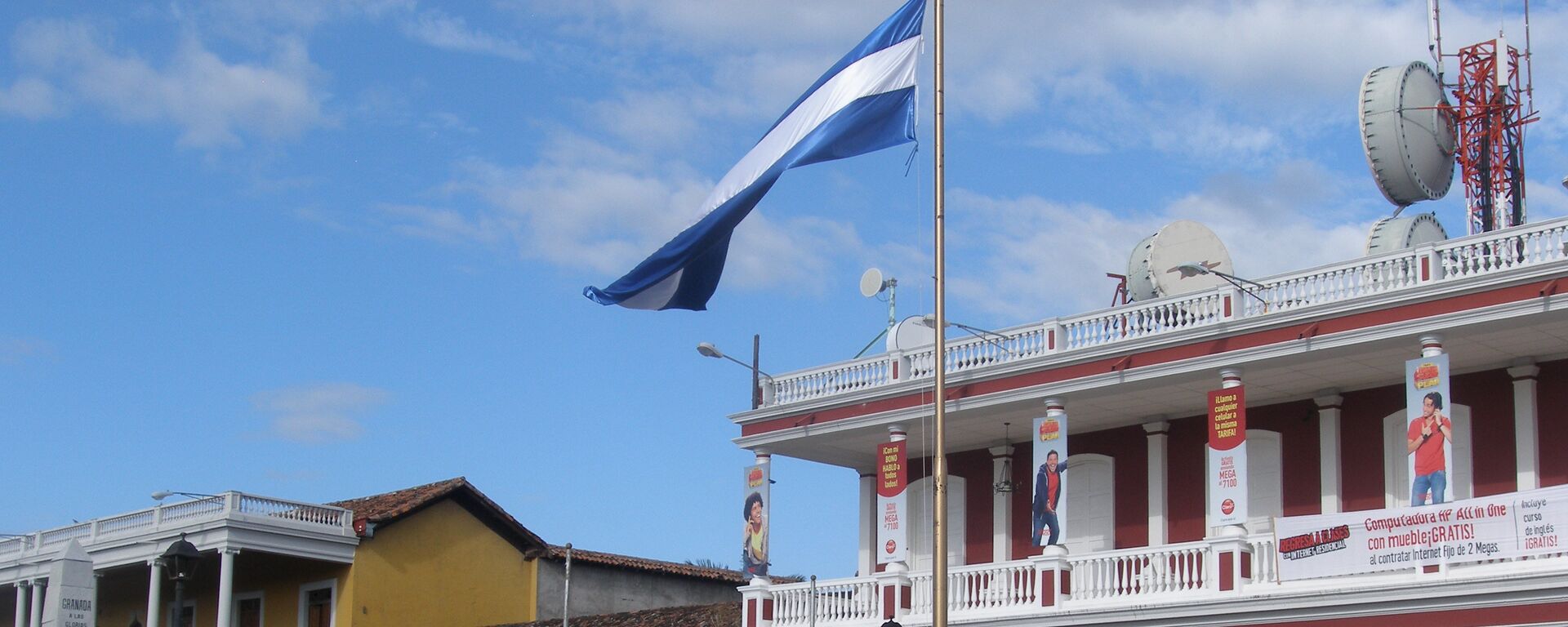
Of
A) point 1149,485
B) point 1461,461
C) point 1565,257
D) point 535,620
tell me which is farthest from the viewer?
point 535,620

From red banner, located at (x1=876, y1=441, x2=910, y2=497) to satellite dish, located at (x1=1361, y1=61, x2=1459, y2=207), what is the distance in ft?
27.4

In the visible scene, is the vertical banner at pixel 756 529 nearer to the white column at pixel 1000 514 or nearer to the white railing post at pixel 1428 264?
the white column at pixel 1000 514

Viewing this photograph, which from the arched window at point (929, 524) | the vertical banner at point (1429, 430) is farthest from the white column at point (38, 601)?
the vertical banner at point (1429, 430)

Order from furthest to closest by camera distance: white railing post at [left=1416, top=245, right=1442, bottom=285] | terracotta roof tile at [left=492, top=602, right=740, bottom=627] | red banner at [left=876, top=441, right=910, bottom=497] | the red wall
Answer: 1. terracotta roof tile at [left=492, top=602, right=740, bottom=627]
2. red banner at [left=876, top=441, right=910, bottom=497]
3. the red wall
4. white railing post at [left=1416, top=245, right=1442, bottom=285]

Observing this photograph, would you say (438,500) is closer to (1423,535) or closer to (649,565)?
(649,565)

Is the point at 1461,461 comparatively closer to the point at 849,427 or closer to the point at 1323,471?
the point at 1323,471

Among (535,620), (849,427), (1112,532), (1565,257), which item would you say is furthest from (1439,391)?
(535,620)

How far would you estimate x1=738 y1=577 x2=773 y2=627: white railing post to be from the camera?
32344 millimetres

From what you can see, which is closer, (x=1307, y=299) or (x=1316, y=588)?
(x=1316, y=588)

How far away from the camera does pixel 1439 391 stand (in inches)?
993

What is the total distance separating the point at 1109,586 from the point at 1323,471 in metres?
3.63

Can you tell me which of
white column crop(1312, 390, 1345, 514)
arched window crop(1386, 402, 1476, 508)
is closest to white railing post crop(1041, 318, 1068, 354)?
white column crop(1312, 390, 1345, 514)

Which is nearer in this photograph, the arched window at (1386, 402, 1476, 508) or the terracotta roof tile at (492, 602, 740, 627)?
the arched window at (1386, 402, 1476, 508)

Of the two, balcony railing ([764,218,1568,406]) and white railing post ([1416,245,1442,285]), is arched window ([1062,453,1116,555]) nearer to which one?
balcony railing ([764,218,1568,406])
